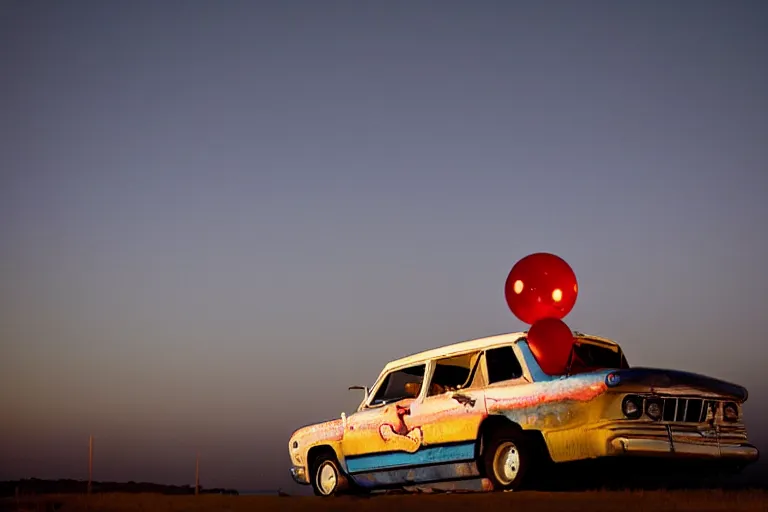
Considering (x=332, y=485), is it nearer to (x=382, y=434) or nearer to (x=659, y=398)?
(x=382, y=434)

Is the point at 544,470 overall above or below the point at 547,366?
below

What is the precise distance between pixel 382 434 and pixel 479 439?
5.91ft

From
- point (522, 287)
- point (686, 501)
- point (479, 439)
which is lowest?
point (686, 501)

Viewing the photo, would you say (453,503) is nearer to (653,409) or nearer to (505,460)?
(505,460)

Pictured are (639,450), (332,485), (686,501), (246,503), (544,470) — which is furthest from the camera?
(332,485)

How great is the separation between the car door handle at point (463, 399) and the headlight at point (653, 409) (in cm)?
200

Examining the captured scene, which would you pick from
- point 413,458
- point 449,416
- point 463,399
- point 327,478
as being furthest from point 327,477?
point 463,399

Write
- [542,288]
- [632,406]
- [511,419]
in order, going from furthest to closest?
[542,288]
[511,419]
[632,406]

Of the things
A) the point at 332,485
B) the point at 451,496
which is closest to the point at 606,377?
the point at 451,496

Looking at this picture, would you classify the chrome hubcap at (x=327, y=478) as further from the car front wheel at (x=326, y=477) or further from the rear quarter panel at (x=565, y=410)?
the rear quarter panel at (x=565, y=410)

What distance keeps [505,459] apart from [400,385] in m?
2.36

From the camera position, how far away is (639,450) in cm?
980

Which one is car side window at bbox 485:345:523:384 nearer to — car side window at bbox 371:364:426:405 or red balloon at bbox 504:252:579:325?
red balloon at bbox 504:252:579:325

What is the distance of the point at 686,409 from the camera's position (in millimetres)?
10250
